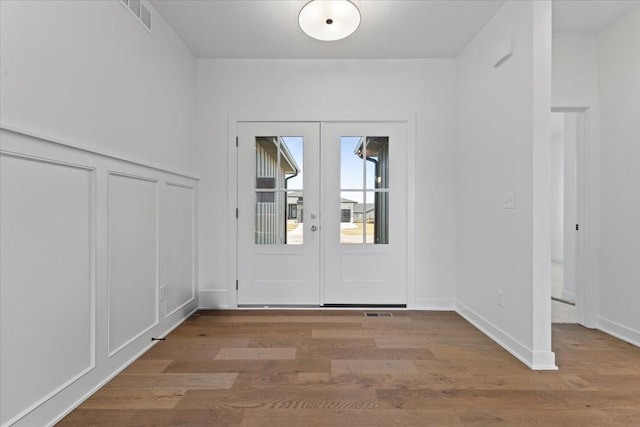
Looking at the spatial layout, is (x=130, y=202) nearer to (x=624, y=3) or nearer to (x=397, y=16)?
(x=397, y=16)

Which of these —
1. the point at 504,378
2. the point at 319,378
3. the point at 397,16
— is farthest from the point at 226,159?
the point at 504,378

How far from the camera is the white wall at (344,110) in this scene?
11.0ft

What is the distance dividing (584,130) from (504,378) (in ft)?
7.62

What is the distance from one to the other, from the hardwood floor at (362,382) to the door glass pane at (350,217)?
0.95 metres

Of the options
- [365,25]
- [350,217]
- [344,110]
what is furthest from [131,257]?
[365,25]

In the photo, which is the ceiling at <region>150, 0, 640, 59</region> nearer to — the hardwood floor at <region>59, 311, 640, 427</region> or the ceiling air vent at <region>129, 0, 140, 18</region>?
the ceiling air vent at <region>129, 0, 140, 18</region>

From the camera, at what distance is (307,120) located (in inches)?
132

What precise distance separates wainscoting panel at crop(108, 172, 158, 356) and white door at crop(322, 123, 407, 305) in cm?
161

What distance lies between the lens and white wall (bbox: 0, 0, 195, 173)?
1.41 meters

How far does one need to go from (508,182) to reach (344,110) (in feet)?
5.52

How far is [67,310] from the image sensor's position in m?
1.64

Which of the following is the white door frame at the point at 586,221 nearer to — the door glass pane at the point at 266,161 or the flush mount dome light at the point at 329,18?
the flush mount dome light at the point at 329,18

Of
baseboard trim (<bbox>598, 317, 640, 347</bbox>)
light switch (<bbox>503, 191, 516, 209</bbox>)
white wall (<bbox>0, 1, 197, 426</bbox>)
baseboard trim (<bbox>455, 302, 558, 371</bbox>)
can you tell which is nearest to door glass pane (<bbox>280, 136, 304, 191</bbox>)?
white wall (<bbox>0, 1, 197, 426</bbox>)

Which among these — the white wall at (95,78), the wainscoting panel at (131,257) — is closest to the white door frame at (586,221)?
the white wall at (95,78)
